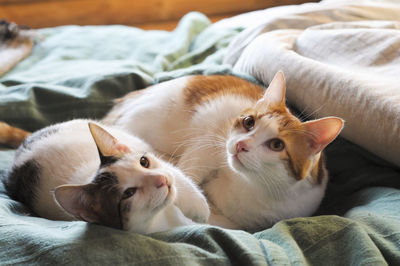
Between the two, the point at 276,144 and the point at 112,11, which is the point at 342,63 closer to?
the point at 276,144

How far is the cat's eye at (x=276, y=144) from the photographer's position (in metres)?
0.98

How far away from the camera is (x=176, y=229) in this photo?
759mm

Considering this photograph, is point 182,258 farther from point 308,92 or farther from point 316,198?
point 308,92

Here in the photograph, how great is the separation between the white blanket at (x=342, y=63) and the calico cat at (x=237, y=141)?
133 mm

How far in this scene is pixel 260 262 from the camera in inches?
25.2

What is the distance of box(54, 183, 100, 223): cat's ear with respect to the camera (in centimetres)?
76

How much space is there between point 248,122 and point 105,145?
0.41m

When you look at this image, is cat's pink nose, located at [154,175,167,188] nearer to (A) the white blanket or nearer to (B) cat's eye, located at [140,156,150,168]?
(B) cat's eye, located at [140,156,150,168]

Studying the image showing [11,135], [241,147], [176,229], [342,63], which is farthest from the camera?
[11,135]

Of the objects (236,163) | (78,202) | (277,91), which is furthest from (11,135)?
(277,91)

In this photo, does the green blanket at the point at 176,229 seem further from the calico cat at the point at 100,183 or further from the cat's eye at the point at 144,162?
the cat's eye at the point at 144,162

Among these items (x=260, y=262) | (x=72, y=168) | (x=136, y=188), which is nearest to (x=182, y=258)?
(x=260, y=262)

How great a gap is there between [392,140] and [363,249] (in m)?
0.38

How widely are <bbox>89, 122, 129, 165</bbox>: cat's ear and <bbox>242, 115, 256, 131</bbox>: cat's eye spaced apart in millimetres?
348
